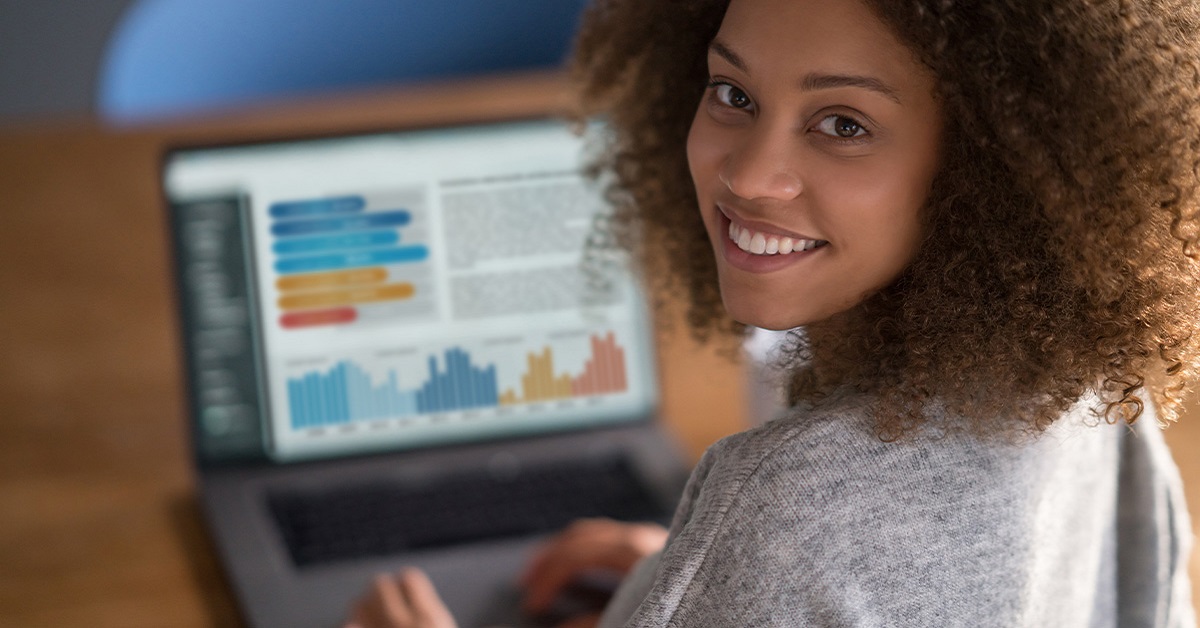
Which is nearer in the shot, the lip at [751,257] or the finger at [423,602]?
the lip at [751,257]

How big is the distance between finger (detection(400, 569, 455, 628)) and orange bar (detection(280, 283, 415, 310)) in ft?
0.86

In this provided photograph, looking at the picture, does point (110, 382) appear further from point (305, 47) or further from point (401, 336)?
point (305, 47)

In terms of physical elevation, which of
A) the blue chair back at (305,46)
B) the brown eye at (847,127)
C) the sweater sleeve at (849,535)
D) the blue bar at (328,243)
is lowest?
the sweater sleeve at (849,535)

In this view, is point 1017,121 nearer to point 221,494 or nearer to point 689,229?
point 689,229

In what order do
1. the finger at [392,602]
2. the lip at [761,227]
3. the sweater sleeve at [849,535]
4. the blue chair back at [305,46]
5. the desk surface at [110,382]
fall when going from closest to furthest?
the sweater sleeve at [849,535], the lip at [761,227], the finger at [392,602], the desk surface at [110,382], the blue chair back at [305,46]

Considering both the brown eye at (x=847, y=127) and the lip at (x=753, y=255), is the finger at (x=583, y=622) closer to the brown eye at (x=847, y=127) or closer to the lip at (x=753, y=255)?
the lip at (x=753, y=255)

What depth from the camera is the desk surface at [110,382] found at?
1.02 m

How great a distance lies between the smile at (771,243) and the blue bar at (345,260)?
438 millimetres

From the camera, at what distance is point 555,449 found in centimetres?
118

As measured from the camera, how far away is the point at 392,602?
92cm

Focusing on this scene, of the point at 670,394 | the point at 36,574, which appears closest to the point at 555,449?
the point at 670,394

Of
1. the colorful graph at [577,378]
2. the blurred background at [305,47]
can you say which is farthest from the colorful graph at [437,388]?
the blurred background at [305,47]

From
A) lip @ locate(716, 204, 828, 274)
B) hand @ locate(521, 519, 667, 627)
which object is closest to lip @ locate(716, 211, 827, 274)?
lip @ locate(716, 204, 828, 274)

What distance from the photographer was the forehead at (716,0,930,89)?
69 centimetres
